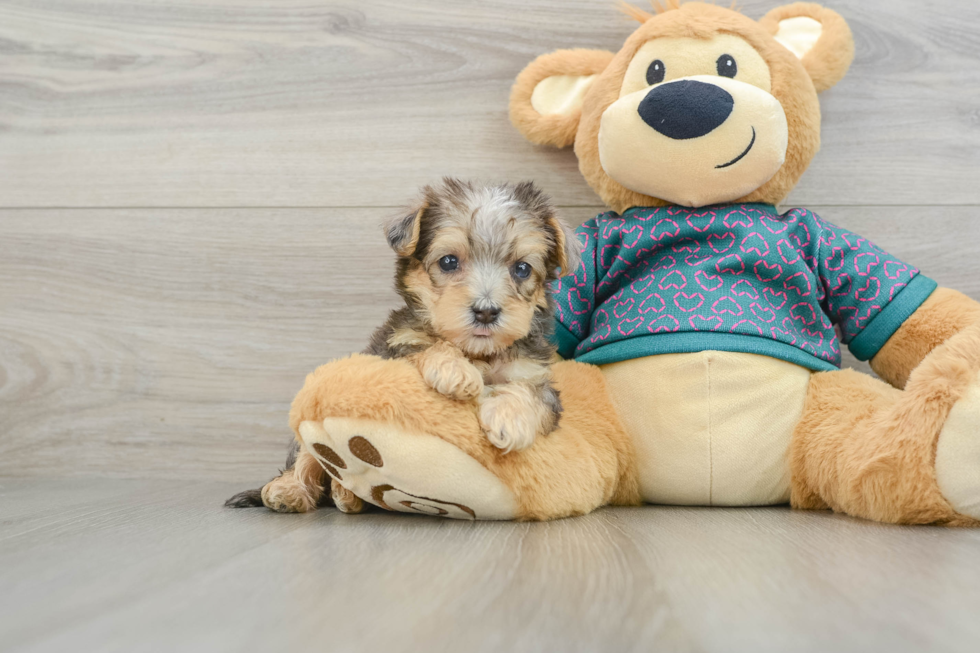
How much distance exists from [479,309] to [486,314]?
0.02 m

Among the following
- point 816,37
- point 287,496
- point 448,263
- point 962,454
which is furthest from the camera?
point 816,37

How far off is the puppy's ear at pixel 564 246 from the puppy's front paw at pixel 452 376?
37 centimetres

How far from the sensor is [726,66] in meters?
1.78

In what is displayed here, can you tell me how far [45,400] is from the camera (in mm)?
2309

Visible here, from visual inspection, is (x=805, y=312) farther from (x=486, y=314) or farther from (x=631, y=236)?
(x=486, y=314)

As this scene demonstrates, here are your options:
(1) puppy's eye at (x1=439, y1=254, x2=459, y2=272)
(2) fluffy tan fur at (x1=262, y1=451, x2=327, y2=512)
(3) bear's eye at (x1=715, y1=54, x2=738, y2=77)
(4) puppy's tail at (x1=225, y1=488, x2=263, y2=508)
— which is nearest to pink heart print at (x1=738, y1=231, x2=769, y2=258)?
(3) bear's eye at (x1=715, y1=54, x2=738, y2=77)

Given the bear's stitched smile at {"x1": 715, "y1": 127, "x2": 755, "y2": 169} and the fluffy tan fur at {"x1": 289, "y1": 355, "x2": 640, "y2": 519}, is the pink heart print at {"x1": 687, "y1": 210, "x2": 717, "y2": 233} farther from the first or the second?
the fluffy tan fur at {"x1": 289, "y1": 355, "x2": 640, "y2": 519}

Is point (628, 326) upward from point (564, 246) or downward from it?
downward

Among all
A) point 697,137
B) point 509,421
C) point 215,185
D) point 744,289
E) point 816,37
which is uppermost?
point 816,37

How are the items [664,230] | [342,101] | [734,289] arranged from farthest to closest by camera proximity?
[342,101] → [664,230] → [734,289]

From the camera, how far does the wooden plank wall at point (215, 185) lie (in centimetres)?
225

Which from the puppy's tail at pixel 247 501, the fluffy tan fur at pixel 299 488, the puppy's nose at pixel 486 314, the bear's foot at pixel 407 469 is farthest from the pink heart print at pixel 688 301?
the puppy's tail at pixel 247 501

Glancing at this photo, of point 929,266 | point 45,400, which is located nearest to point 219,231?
point 45,400

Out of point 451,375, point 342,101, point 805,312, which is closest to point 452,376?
point 451,375
